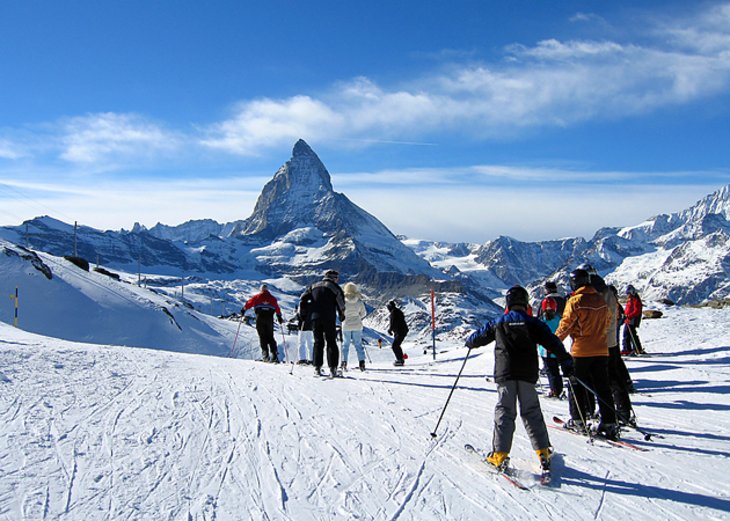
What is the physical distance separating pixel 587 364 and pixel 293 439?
4.10m

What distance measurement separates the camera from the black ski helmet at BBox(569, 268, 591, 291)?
743 cm

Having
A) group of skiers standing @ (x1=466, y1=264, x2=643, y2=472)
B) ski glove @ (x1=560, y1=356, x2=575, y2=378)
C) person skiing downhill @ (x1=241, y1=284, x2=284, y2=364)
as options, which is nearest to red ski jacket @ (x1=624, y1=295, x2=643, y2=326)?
group of skiers standing @ (x1=466, y1=264, x2=643, y2=472)

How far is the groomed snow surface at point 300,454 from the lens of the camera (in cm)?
499

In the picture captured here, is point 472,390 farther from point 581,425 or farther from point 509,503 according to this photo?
point 509,503

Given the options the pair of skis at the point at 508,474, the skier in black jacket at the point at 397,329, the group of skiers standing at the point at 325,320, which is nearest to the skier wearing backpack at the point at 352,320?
the group of skiers standing at the point at 325,320

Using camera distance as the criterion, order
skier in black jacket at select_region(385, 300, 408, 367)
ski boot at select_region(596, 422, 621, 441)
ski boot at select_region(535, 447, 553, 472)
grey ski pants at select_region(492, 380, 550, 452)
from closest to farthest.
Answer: ski boot at select_region(535, 447, 553, 472) → grey ski pants at select_region(492, 380, 550, 452) → ski boot at select_region(596, 422, 621, 441) → skier in black jacket at select_region(385, 300, 408, 367)

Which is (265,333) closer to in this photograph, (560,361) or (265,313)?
(265,313)

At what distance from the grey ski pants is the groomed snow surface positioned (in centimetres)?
41

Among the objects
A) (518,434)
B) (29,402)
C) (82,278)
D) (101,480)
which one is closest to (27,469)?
(101,480)

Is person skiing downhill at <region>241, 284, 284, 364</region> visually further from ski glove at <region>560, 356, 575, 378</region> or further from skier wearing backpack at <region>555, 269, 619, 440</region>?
ski glove at <region>560, 356, 575, 378</region>

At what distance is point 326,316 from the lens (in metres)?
12.4

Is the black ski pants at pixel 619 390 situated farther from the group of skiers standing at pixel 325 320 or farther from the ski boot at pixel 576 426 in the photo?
the group of skiers standing at pixel 325 320

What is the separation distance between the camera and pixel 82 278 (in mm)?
34125

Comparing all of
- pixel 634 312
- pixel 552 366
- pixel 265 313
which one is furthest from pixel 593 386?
pixel 634 312
